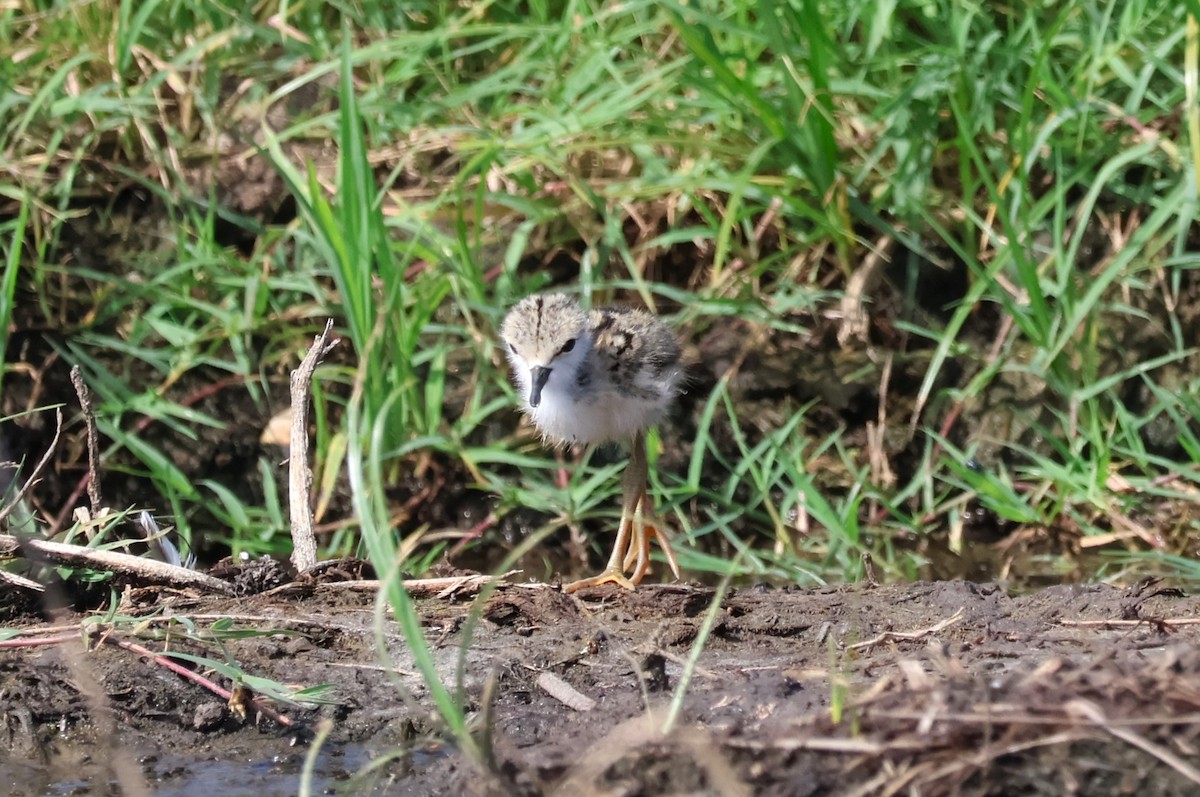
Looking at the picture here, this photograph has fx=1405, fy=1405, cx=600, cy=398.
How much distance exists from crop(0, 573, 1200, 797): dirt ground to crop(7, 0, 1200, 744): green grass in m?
1.01

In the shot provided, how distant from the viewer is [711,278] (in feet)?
16.6

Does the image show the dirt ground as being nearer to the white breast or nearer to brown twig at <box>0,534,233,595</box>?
brown twig at <box>0,534,233,595</box>

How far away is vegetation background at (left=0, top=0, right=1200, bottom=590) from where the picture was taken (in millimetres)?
4605

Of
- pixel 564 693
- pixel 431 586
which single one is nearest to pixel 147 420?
pixel 431 586

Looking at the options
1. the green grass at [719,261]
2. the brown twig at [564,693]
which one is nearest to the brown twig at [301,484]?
the green grass at [719,261]

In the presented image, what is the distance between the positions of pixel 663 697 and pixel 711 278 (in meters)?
2.46

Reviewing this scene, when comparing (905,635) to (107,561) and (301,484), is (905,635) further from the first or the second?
(107,561)

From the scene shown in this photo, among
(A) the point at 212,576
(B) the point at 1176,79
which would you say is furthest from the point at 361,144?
(B) the point at 1176,79

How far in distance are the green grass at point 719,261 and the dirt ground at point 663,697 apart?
101cm

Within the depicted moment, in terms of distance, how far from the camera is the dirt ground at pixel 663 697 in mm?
2188

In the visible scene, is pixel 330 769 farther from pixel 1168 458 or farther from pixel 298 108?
pixel 298 108

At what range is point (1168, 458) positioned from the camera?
4742mm

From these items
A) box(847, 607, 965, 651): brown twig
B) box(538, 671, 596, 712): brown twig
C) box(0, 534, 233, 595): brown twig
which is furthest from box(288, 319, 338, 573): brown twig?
box(847, 607, 965, 651): brown twig

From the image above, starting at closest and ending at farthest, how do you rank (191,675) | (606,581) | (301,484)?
Answer: (191,675)
(301,484)
(606,581)
